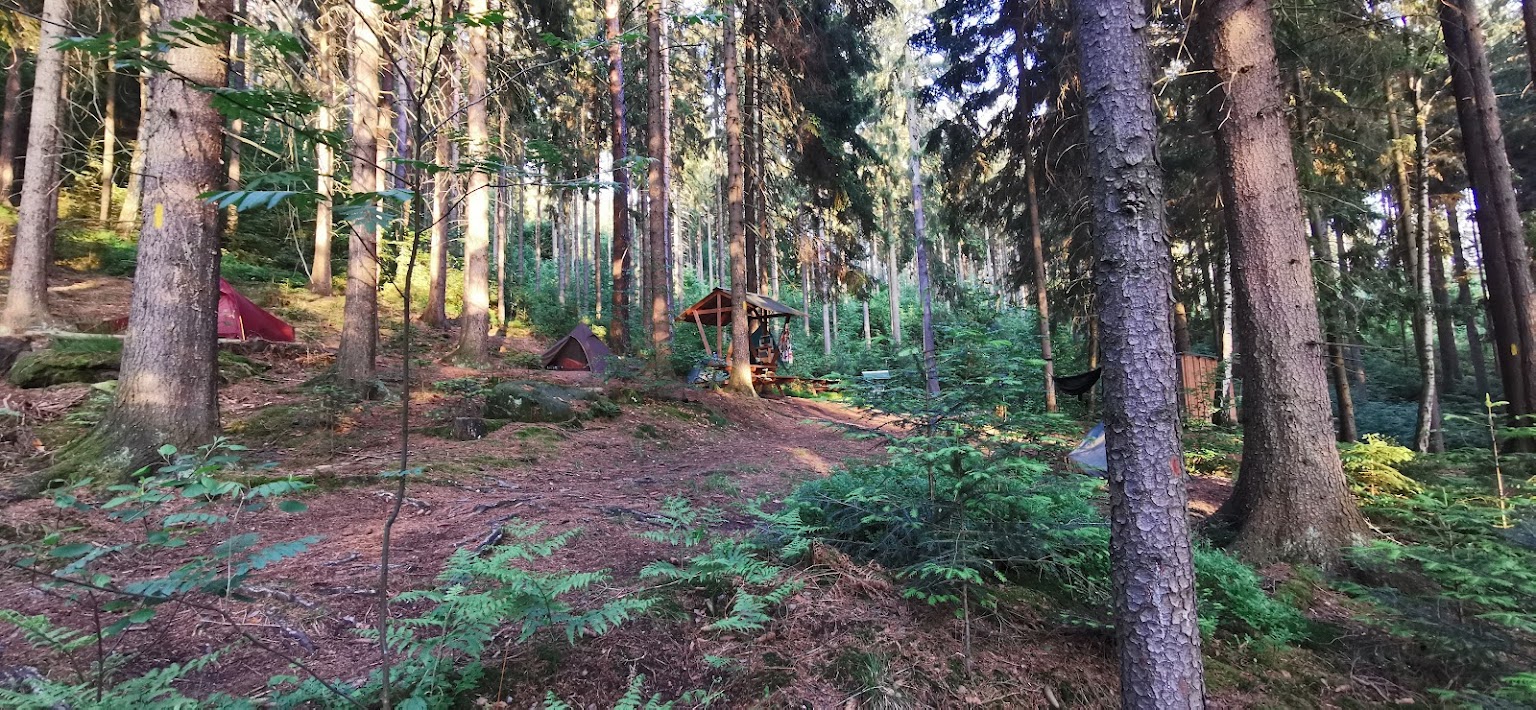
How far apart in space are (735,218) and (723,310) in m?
3.57

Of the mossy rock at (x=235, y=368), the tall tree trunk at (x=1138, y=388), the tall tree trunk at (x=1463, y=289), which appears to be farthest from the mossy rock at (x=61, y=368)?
the tall tree trunk at (x=1463, y=289)

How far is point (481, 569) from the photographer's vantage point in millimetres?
2312

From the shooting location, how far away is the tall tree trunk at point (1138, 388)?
2.32 metres

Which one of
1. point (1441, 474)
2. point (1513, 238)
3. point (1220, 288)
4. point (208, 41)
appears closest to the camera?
point (208, 41)

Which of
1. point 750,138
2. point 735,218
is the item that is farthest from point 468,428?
point 750,138

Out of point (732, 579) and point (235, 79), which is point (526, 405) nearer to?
point (235, 79)

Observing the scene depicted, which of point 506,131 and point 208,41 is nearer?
point 208,41

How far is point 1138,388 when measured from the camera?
240cm

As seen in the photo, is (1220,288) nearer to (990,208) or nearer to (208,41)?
(990,208)

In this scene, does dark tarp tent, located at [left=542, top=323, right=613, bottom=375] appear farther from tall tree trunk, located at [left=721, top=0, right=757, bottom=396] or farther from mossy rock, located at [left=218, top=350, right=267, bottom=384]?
mossy rock, located at [left=218, top=350, right=267, bottom=384]

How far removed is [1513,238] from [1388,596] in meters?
8.36

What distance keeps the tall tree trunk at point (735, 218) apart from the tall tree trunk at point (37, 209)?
30.5 feet

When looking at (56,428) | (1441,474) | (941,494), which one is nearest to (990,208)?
(1441,474)

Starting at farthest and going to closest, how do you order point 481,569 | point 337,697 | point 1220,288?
point 1220,288 → point 481,569 → point 337,697
